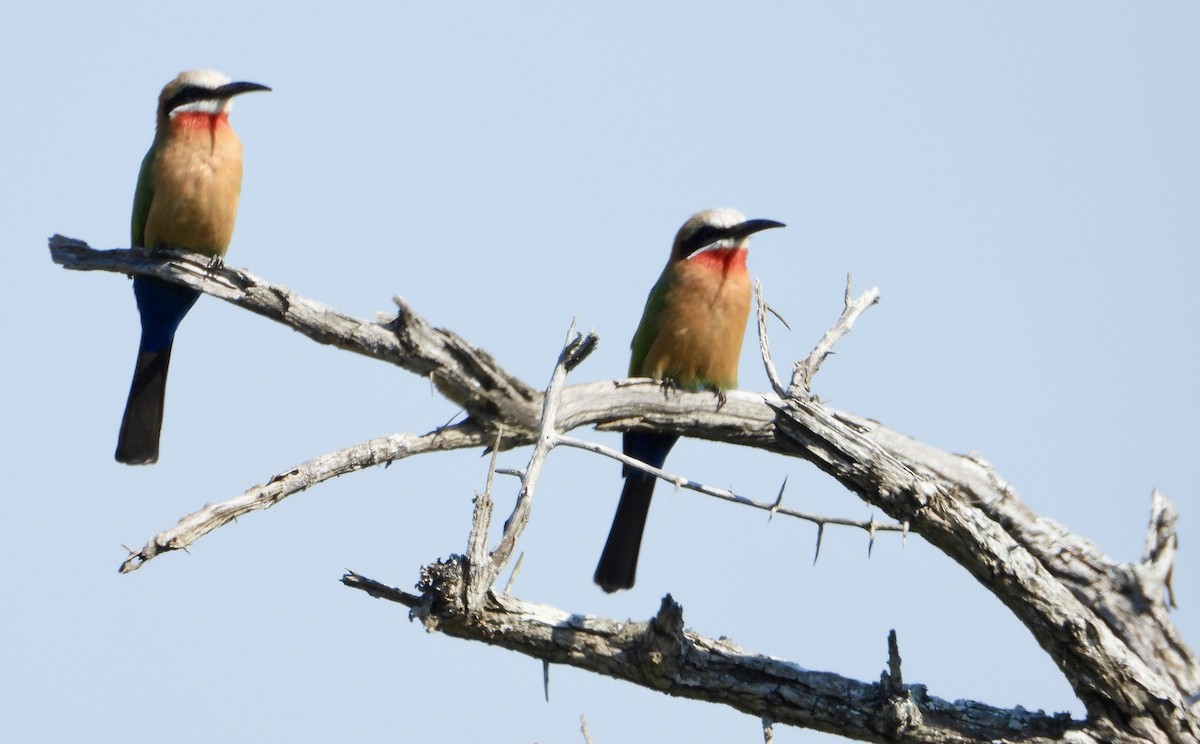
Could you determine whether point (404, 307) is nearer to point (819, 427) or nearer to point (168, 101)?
point (819, 427)

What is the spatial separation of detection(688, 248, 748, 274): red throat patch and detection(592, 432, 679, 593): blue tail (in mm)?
1109

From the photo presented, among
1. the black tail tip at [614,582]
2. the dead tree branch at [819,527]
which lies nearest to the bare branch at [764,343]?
the dead tree branch at [819,527]

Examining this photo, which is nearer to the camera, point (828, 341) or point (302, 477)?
point (302, 477)

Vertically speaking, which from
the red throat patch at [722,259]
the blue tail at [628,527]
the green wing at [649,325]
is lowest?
the blue tail at [628,527]

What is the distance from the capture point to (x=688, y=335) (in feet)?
23.8

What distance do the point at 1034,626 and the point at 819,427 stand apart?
125cm

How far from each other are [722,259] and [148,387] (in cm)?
336

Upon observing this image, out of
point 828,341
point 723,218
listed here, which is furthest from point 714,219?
point 828,341

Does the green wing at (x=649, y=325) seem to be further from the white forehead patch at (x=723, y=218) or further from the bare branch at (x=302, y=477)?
the bare branch at (x=302, y=477)

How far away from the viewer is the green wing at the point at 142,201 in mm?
7293

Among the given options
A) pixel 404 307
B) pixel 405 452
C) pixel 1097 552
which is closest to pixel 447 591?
pixel 405 452

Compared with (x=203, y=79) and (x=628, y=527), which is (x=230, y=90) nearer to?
(x=203, y=79)

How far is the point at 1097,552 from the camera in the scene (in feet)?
19.2

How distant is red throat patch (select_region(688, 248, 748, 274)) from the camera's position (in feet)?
24.9
